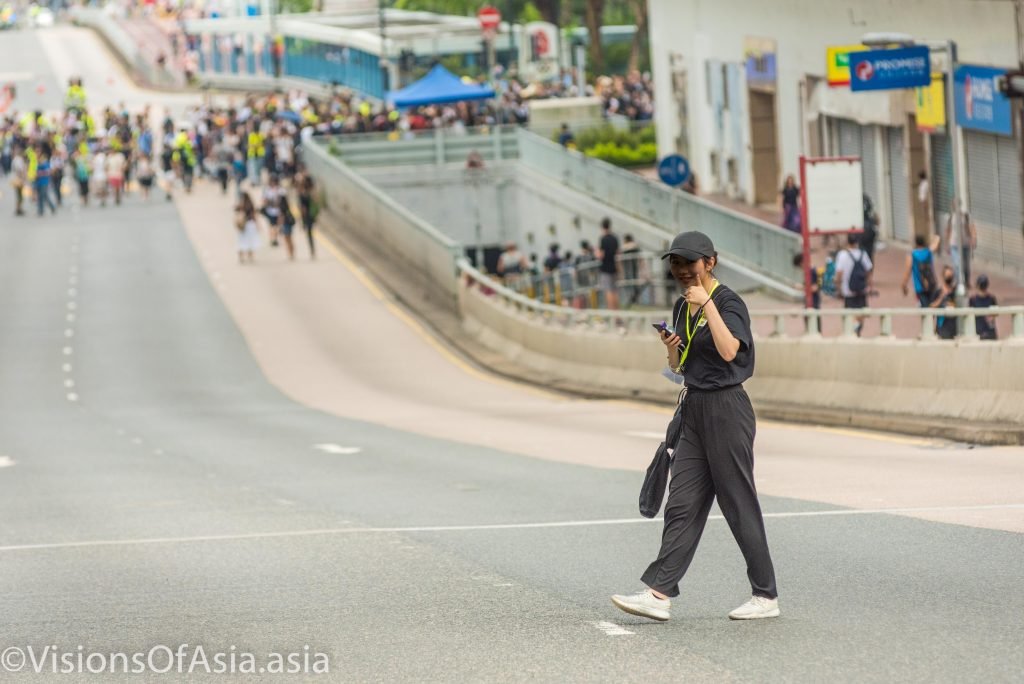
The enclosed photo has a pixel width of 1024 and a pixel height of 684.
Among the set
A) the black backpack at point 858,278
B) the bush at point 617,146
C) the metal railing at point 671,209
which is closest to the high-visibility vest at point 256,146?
the bush at point 617,146

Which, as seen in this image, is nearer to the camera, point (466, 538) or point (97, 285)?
point (466, 538)

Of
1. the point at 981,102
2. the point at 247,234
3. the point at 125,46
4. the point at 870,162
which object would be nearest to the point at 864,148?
the point at 870,162

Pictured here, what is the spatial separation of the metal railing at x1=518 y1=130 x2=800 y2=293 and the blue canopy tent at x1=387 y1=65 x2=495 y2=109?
5.45 m

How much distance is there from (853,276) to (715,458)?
64.8 feet

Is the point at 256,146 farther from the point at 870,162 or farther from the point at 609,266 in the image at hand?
the point at 609,266

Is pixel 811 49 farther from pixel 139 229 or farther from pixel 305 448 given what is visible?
pixel 305 448

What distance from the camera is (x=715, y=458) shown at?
28.8 ft

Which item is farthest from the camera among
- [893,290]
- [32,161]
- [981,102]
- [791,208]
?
[32,161]

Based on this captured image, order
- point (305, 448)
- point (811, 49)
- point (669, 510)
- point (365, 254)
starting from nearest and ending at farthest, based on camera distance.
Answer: point (669, 510) < point (305, 448) < point (811, 49) < point (365, 254)

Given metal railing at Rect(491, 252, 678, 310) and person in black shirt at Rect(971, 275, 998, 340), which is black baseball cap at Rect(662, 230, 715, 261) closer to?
person in black shirt at Rect(971, 275, 998, 340)

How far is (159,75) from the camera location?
105312 millimetres

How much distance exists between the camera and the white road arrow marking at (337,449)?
70.3 feet

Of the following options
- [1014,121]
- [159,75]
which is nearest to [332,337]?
[1014,121]

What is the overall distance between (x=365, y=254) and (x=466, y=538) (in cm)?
3667
